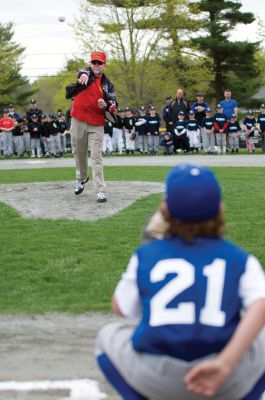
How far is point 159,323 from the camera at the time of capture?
3.02 m

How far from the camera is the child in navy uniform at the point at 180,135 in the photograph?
2733 centimetres

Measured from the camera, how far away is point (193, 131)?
2803 centimetres

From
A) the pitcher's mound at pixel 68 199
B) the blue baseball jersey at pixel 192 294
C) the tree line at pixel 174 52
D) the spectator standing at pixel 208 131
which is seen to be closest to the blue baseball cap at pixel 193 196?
the blue baseball jersey at pixel 192 294

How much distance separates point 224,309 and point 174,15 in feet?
154

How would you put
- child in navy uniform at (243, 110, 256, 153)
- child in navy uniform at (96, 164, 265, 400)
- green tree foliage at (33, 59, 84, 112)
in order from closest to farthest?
child in navy uniform at (96, 164, 265, 400) → child in navy uniform at (243, 110, 256, 153) → green tree foliage at (33, 59, 84, 112)

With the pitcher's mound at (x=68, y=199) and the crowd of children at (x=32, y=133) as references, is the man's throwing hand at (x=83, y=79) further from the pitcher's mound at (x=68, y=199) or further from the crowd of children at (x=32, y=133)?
the crowd of children at (x=32, y=133)

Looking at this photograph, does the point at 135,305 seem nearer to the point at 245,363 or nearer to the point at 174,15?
the point at 245,363

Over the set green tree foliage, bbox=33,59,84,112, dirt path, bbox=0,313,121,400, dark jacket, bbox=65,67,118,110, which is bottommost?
dirt path, bbox=0,313,121,400

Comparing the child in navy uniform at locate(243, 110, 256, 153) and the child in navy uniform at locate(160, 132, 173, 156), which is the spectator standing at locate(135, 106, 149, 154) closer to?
the child in navy uniform at locate(160, 132, 173, 156)

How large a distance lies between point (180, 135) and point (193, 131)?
597mm

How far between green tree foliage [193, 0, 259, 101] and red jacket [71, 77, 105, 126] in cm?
3953

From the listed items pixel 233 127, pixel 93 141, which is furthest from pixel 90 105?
pixel 233 127

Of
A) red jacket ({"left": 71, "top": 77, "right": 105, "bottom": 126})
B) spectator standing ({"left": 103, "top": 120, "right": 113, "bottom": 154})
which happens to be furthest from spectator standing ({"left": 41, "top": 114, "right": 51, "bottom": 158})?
red jacket ({"left": 71, "top": 77, "right": 105, "bottom": 126})

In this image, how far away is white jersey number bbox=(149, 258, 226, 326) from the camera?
3002 millimetres
